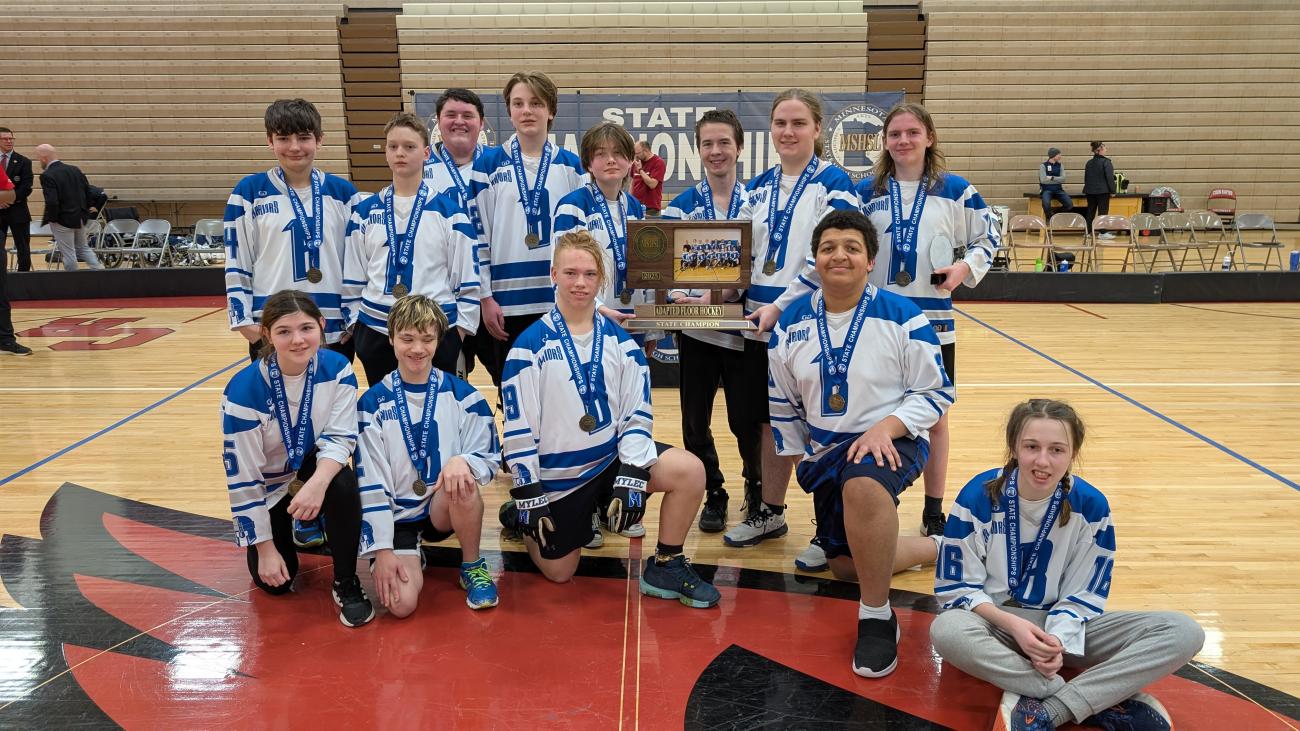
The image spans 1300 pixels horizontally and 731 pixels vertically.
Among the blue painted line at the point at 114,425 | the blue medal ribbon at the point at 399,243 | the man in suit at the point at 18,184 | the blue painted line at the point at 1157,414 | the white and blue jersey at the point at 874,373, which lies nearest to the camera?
the white and blue jersey at the point at 874,373

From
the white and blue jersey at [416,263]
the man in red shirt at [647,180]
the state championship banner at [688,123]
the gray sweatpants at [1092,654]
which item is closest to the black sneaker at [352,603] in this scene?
the white and blue jersey at [416,263]

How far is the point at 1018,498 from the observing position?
256 centimetres

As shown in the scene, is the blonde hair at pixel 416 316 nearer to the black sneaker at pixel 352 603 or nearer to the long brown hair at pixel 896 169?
the black sneaker at pixel 352 603

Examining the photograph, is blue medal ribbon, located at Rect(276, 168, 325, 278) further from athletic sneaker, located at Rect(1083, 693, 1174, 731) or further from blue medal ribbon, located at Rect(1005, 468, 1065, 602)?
athletic sneaker, located at Rect(1083, 693, 1174, 731)

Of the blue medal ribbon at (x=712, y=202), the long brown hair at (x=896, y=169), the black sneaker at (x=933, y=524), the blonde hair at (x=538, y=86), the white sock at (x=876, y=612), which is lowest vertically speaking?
the black sneaker at (x=933, y=524)

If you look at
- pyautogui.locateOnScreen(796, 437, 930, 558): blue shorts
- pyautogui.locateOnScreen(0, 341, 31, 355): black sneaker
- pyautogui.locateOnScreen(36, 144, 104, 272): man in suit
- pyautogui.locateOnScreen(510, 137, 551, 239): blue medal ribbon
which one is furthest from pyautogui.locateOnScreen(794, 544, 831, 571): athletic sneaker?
pyautogui.locateOnScreen(36, 144, 104, 272): man in suit

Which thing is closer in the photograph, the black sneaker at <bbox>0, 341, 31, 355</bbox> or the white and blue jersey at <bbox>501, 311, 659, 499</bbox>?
the white and blue jersey at <bbox>501, 311, 659, 499</bbox>

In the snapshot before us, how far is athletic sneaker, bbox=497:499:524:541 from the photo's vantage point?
3773 mm

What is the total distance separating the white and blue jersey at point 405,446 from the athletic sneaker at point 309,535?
27.6 inches

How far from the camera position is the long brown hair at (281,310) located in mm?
3021

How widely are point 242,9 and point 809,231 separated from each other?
49.4ft

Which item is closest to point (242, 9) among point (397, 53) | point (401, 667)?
point (397, 53)

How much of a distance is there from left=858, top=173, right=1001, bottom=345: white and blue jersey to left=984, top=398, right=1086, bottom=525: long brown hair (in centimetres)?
99

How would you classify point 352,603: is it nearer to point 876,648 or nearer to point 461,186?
point 876,648
